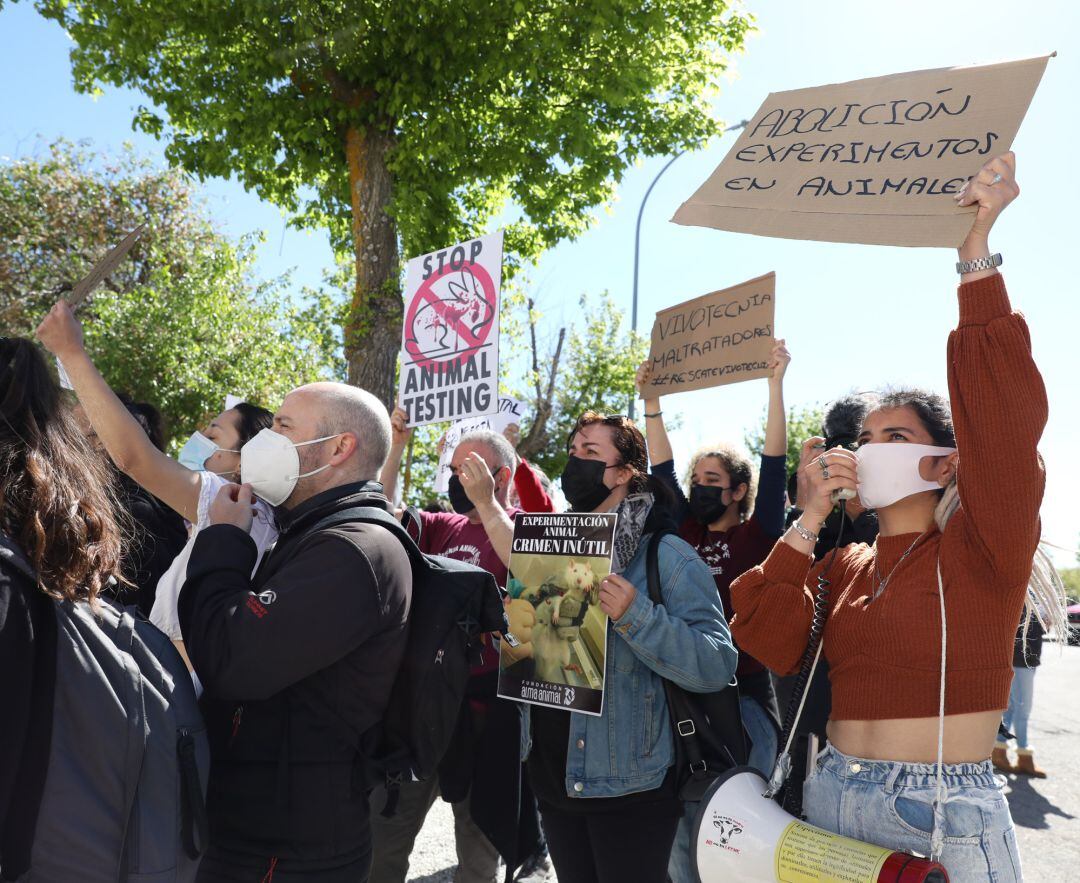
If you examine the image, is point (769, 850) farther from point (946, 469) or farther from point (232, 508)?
point (232, 508)

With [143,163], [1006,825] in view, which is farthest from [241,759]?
[143,163]

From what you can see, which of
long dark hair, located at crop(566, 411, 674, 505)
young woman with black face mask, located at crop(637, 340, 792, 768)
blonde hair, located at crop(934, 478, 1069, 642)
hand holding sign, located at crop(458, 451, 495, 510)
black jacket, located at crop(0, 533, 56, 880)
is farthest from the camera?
young woman with black face mask, located at crop(637, 340, 792, 768)

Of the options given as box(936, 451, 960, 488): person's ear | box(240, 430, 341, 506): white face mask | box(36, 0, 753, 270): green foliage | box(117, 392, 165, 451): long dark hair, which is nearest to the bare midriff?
box(936, 451, 960, 488): person's ear

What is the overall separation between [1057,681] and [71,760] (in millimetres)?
15877

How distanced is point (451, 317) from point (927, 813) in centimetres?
357

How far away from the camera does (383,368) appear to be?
307 inches

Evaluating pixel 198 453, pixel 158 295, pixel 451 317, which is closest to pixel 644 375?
pixel 451 317

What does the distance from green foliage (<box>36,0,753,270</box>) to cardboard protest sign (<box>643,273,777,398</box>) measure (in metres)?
4.33

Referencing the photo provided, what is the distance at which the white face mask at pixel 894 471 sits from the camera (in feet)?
7.69

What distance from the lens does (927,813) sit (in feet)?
6.49

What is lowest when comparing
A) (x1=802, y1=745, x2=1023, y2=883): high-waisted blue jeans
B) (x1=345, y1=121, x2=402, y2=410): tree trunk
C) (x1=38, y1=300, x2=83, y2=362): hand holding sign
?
(x1=802, y1=745, x2=1023, y2=883): high-waisted blue jeans

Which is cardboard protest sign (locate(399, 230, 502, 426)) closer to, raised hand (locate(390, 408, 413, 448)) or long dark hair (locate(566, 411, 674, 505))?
raised hand (locate(390, 408, 413, 448))

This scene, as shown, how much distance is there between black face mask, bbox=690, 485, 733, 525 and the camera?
14.2 feet

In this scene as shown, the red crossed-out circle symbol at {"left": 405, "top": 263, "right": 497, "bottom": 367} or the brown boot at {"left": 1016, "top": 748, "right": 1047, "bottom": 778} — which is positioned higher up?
the red crossed-out circle symbol at {"left": 405, "top": 263, "right": 497, "bottom": 367}
